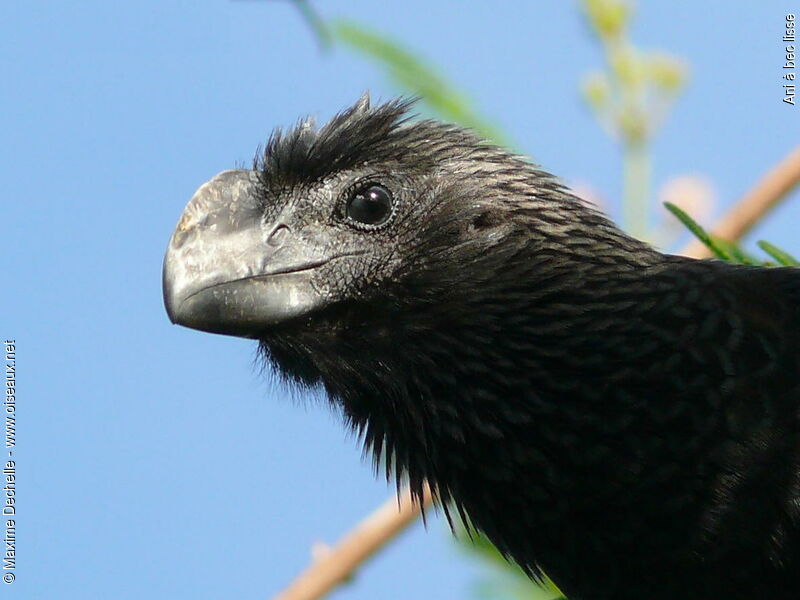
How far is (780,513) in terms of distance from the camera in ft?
10.3

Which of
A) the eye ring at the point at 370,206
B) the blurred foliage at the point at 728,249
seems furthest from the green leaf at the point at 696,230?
the eye ring at the point at 370,206

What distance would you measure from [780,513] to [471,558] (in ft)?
4.73

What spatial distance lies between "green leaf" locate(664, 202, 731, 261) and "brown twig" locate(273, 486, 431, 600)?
1.74 m

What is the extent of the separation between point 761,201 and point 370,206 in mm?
1624

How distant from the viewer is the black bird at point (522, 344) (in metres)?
3.22

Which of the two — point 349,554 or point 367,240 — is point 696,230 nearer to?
point 367,240

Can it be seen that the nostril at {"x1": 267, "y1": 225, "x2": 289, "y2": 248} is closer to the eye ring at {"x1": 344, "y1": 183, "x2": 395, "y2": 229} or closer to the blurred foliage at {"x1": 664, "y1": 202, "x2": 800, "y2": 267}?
the eye ring at {"x1": 344, "y1": 183, "x2": 395, "y2": 229}

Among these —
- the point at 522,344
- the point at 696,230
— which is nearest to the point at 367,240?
the point at 522,344

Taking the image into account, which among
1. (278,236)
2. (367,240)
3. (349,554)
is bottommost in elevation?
(349,554)

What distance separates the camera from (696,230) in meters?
3.38

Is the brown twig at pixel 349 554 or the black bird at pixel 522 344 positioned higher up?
the black bird at pixel 522 344

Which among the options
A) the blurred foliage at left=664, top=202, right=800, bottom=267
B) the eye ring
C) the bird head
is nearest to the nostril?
the bird head

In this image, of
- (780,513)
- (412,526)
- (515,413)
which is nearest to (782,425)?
(780,513)

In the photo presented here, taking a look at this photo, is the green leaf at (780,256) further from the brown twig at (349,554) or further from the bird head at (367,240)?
the brown twig at (349,554)
